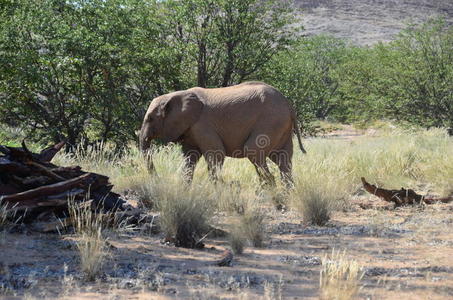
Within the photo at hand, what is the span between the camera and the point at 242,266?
4.97 m

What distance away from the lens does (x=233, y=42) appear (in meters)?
15.3

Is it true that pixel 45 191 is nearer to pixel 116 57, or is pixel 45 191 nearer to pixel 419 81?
pixel 116 57

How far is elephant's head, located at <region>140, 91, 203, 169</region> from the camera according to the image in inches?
346

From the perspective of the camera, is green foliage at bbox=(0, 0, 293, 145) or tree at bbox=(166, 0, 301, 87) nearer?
green foliage at bbox=(0, 0, 293, 145)

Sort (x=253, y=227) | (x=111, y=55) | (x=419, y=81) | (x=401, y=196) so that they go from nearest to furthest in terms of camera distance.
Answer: (x=253, y=227), (x=401, y=196), (x=111, y=55), (x=419, y=81)

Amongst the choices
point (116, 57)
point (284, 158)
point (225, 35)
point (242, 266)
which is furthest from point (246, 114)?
point (225, 35)

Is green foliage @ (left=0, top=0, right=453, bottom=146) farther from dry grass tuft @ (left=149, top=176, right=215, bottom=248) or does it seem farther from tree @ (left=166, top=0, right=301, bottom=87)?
dry grass tuft @ (left=149, top=176, right=215, bottom=248)

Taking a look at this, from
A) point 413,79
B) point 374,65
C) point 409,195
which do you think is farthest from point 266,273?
point 374,65

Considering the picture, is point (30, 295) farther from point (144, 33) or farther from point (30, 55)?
point (144, 33)

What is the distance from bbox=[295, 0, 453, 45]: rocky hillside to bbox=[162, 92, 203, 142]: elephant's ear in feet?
209

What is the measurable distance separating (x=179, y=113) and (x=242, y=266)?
4235 millimetres

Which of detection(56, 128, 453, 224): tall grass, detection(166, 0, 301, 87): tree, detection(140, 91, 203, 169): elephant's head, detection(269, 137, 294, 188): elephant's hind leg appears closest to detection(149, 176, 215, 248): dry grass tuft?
detection(56, 128, 453, 224): tall grass

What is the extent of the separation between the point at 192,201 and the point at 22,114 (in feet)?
27.3

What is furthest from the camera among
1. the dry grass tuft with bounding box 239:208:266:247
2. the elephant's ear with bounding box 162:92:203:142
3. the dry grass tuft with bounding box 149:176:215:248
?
the elephant's ear with bounding box 162:92:203:142
